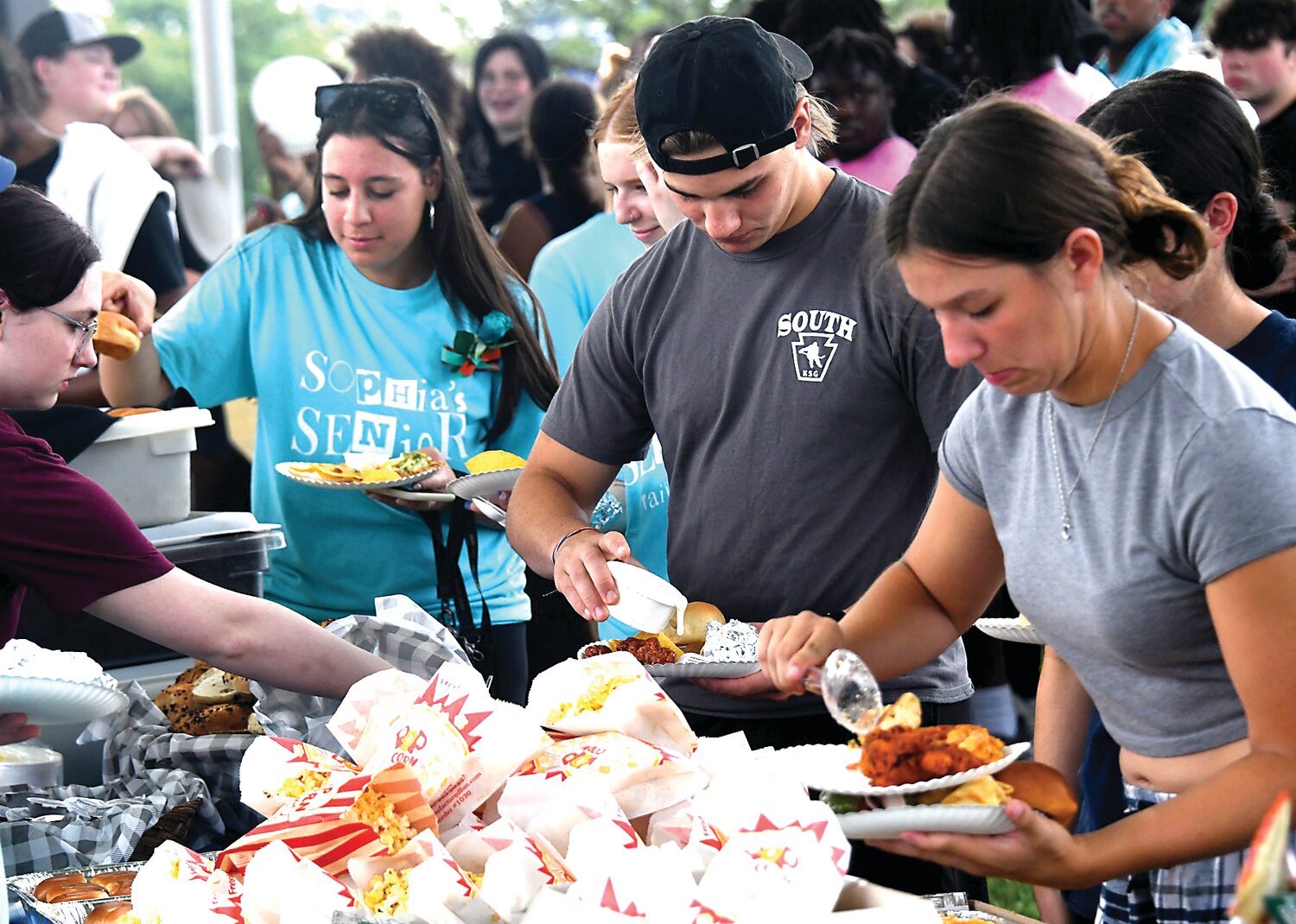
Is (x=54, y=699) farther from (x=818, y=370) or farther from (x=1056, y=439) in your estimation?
(x=1056, y=439)

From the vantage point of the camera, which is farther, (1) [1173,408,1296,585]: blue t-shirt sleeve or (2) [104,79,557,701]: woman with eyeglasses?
(2) [104,79,557,701]: woman with eyeglasses

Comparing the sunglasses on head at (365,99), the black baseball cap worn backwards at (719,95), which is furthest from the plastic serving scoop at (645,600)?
the sunglasses on head at (365,99)

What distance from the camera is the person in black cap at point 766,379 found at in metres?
1.97

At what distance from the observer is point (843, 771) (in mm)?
1440

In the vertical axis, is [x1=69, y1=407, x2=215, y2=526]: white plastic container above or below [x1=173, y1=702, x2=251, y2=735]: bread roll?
above

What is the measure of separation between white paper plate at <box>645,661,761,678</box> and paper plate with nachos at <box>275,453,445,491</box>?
994 millimetres

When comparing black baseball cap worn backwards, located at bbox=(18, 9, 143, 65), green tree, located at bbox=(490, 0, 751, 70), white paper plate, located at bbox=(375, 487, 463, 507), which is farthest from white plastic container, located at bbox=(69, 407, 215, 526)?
green tree, located at bbox=(490, 0, 751, 70)

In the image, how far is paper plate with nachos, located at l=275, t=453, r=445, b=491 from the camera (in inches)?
113

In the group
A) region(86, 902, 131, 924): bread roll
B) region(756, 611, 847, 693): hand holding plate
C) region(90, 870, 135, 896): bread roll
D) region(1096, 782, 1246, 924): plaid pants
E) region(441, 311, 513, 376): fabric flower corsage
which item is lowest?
region(90, 870, 135, 896): bread roll

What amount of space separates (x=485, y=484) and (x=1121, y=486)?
1482 millimetres

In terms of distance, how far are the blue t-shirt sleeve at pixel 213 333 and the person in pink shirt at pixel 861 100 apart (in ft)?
6.28

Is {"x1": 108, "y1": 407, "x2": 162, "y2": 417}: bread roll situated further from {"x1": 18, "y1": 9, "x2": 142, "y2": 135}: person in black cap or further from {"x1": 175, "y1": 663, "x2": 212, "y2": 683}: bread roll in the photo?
{"x1": 18, "y1": 9, "x2": 142, "y2": 135}: person in black cap

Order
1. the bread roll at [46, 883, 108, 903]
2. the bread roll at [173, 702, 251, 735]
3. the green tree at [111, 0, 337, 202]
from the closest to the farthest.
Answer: the bread roll at [46, 883, 108, 903] → the bread roll at [173, 702, 251, 735] → the green tree at [111, 0, 337, 202]

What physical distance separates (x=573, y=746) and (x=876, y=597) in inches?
15.6
